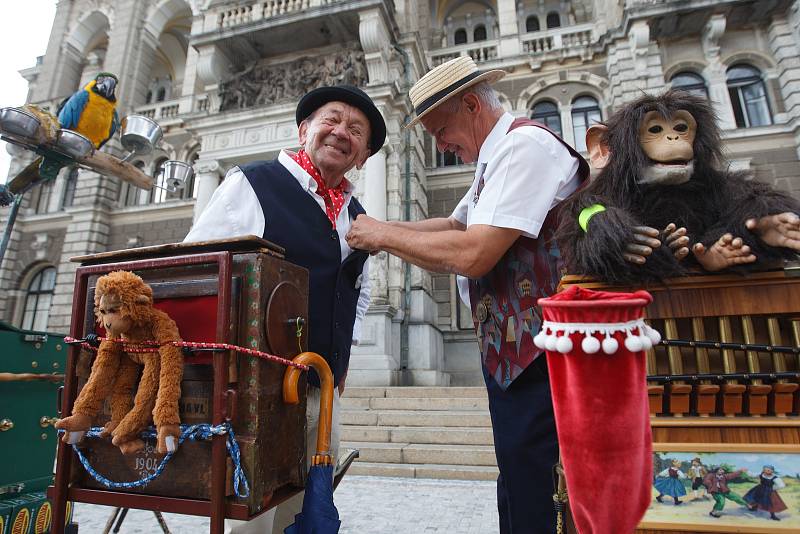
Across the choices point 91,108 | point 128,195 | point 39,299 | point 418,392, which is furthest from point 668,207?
point 39,299

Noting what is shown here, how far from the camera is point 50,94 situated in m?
16.1

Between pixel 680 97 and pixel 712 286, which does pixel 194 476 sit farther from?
pixel 680 97

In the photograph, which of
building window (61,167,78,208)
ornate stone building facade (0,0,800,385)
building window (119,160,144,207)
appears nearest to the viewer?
ornate stone building facade (0,0,800,385)

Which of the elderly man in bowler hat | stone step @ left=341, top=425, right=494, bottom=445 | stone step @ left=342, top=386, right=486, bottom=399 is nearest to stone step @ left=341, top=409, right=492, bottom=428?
stone step @ left=341, top=425, right=494, bottom=445

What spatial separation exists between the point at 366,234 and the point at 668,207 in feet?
3.27

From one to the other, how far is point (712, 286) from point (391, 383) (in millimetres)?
7136

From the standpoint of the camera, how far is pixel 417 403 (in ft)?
20.3

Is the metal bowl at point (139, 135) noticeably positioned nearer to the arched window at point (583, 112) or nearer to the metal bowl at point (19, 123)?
the metal bowl at point (19, 123)

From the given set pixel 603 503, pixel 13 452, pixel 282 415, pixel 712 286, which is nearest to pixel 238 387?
pixel 282 415

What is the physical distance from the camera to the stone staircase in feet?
14.7

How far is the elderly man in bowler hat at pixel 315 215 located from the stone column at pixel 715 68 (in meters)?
11.6

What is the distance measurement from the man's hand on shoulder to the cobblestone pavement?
7.15 ft

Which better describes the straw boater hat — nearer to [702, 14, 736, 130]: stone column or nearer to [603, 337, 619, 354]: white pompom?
[603, 337, 619, 354]: white pompom

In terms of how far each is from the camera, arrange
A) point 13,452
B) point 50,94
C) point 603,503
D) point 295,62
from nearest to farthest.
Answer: point 603,503, point 13,452, point 295,62, point 50,94
